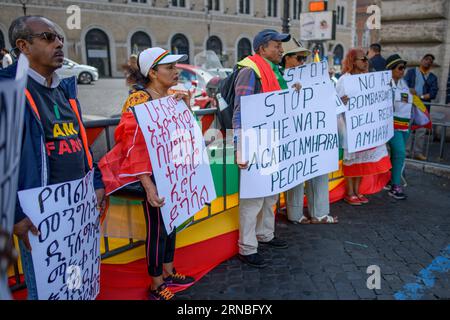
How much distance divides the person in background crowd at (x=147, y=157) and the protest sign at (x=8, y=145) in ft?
4.36

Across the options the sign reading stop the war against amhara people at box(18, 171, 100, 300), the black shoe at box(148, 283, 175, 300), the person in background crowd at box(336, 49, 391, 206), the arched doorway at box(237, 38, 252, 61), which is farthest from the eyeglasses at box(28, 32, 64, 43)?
the arched doorway at box(237, 38, 252, 61)

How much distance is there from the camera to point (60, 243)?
6.79 feet

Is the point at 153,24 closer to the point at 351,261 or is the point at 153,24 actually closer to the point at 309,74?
the point at 309,74

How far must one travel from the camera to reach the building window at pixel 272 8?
44.8m

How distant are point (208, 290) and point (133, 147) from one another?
4.19 feet

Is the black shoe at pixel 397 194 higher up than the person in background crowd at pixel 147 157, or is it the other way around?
the person in background crowd at pixel 147 157

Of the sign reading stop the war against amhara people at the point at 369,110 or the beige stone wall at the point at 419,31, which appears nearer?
the sign reading stop the war against amhara people at the point at 369,110

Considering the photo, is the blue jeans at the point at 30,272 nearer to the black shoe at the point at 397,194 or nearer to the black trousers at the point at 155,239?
the black trousers at the point at 155,239

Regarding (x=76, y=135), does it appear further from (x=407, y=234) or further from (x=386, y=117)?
(x=386, y=117)

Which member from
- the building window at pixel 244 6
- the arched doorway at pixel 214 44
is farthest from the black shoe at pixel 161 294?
the building window at pixel 244 6

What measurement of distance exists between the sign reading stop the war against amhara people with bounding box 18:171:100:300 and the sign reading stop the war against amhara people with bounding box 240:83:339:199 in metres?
1.33

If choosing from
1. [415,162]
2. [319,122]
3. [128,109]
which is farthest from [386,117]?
[128,109]

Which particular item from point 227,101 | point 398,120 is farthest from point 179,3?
point 227,101

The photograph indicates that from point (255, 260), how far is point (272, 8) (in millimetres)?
45840
